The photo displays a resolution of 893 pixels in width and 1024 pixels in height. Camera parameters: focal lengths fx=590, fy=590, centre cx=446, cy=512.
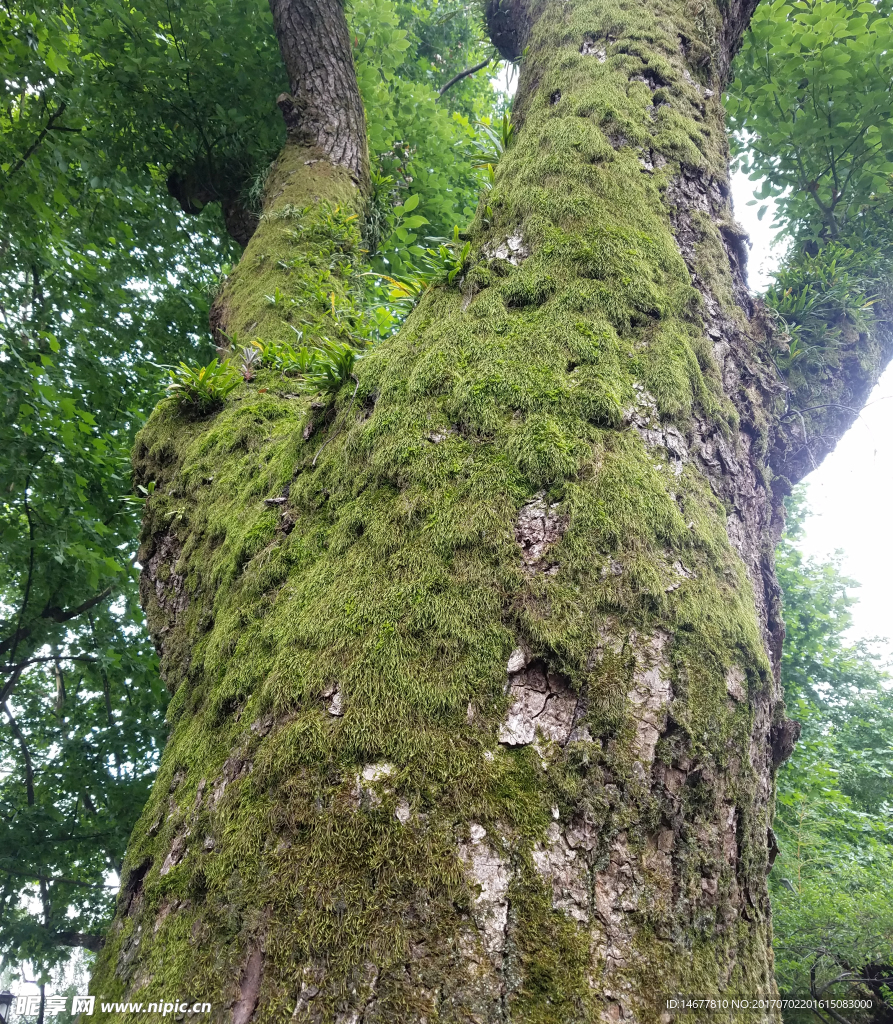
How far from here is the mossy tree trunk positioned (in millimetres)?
1055

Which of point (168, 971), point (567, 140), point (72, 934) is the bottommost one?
point (72, 934)

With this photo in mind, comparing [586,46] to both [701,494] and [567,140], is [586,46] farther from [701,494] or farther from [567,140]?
[701,494]

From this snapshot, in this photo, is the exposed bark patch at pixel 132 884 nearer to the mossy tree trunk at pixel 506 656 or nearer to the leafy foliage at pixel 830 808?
the mossy tree trunk at pixel 506 656

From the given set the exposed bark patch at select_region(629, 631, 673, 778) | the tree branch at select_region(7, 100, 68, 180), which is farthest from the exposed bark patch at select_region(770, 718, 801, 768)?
the tree branch at select_region(7, 100, 68, 180)

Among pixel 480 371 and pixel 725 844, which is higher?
pixel 480 371

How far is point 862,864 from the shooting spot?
21.9 feet

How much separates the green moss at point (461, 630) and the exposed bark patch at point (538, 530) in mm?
23

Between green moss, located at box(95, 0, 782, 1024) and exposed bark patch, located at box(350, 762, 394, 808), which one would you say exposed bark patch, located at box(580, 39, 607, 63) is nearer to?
green moss, located at box(95, 0, 782, 1024)

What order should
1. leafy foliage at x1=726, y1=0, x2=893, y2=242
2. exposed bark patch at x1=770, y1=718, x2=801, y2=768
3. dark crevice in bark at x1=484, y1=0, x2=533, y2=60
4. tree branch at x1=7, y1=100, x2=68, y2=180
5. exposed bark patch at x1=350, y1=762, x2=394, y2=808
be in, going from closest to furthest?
exposed bark patch at x1=350, y1=762, x2=394, y2=808
exposed bark patch at x1=770, y1=718, x2=801, y2=768
dark crevice in bark at x1=484, y1=0, x2=533, y2=60
leafy foliage at x1=726, y1=0, x2=893, y2=242
tree branch at x1=7, y1=100, x2=68, y2=180

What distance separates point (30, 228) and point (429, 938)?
6024mm

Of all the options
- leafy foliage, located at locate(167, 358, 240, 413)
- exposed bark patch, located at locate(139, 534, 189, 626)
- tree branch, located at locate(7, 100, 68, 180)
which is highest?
tree branch, located at locate(7, 100, 68, 180)

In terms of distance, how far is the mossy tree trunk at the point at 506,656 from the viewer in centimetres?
105

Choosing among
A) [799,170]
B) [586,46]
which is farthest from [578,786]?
[799,170]

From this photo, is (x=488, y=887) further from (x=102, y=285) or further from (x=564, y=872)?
(x=102, y=285)
